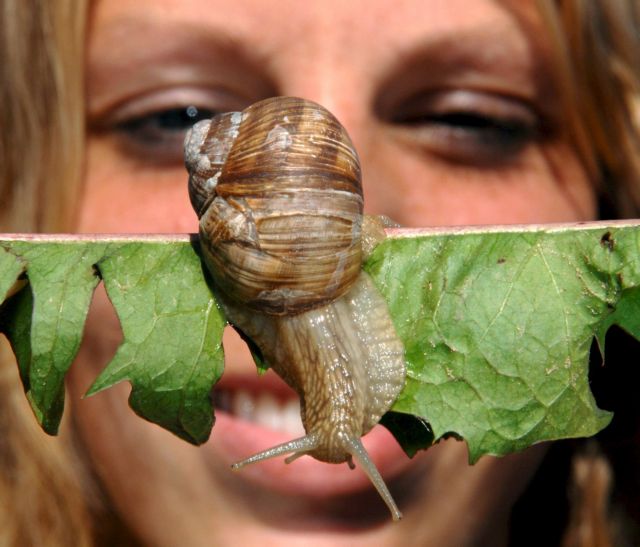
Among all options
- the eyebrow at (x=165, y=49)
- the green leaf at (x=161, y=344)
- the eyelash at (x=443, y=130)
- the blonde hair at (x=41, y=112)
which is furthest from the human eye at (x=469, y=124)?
the green leaf at (x=161, y=344)

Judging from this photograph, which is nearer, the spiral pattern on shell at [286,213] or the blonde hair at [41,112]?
the spiral pattern on shell at [286,213]

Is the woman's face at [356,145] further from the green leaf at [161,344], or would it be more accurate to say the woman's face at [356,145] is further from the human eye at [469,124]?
the green leaf at [161,344]

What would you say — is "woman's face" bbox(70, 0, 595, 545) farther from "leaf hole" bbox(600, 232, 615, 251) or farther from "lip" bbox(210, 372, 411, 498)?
"leaf hole" bbox(600, 232, 615, 251)

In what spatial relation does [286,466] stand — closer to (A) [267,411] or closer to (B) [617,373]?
(A) [267,411]

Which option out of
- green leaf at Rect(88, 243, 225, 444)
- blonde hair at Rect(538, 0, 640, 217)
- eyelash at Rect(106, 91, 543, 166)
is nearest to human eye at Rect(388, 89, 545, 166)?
eyelash at Rect(106, 91, 543, 166)

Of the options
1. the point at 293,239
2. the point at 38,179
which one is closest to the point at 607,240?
the point at 293,239

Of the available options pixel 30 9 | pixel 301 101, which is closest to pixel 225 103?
pixel 30 9
